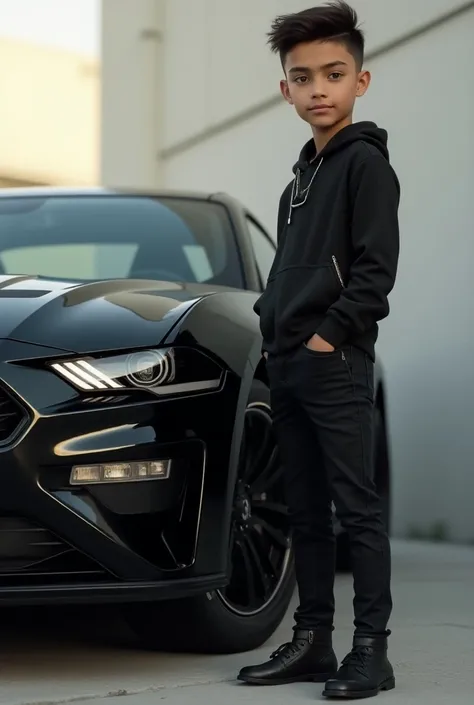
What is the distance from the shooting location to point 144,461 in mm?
3148

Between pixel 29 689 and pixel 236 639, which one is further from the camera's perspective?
pixel 236 639

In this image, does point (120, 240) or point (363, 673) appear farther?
point (120, 240)

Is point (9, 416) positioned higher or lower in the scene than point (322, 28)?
lower

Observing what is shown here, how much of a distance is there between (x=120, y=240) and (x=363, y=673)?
6.96 feet

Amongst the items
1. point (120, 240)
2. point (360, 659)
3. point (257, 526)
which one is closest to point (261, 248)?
point (120, 240)

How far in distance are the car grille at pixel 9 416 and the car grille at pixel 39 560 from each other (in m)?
0.22

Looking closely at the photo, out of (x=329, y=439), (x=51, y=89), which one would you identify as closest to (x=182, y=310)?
(x=329, y=439)

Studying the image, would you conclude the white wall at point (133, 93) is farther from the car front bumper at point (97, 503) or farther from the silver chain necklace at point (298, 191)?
the car front bumper at point (97, 503)

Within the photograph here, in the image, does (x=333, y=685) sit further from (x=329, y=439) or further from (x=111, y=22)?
(x=111, y=22)

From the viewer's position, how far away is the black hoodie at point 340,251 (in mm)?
3016

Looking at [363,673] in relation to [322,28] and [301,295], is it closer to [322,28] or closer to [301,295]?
Result: [301,295]

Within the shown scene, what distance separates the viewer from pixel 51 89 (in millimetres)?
26234

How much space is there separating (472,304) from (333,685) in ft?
14.4

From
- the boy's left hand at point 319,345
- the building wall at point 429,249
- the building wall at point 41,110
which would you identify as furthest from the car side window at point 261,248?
the building wall at point 41,110
